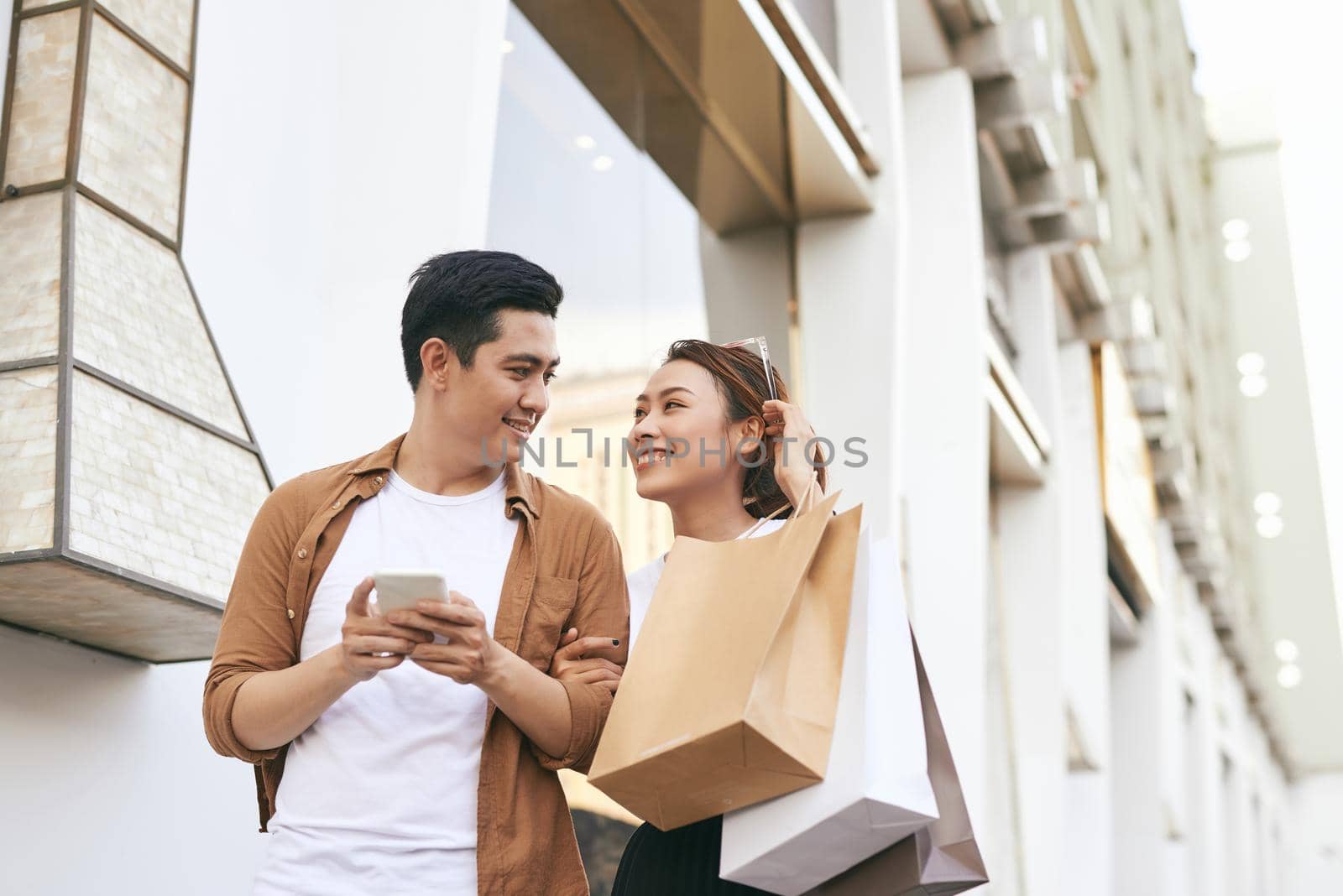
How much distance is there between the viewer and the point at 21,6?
3324 millimetres

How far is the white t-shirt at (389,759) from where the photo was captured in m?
2.12

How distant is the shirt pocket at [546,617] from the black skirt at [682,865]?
388 mm

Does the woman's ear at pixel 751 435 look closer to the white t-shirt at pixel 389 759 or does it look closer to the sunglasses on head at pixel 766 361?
the sunglasses on head at pixel 766 361

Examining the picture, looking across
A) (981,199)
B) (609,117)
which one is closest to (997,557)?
Answer: (981,199)

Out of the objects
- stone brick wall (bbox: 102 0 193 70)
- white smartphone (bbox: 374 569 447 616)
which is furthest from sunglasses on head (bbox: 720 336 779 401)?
stone brick wall (bbox: 102 0 193 70)

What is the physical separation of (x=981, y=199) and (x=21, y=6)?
960 cm

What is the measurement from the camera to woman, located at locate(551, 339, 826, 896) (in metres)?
2.54

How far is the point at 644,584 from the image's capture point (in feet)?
8.59

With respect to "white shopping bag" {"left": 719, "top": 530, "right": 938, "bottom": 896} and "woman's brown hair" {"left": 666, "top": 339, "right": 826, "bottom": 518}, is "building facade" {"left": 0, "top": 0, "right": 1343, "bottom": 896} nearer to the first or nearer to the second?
"woman's brown hair" {"left": 666, "top": 339, "right": 826, "bottom": 518}

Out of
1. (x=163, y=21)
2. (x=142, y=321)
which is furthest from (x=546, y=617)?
(x=163, y=21)

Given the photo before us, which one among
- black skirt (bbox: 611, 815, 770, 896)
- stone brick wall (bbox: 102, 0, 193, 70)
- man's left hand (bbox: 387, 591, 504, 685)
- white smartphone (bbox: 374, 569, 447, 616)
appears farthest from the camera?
stone brick wall (bbox: 102, 0, 193, 70)

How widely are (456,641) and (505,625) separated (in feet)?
0.83

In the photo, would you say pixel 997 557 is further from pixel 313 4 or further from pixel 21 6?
pixel 21 6

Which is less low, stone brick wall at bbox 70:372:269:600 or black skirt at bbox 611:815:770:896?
stone brick wall at bbox 70:372:269:600
